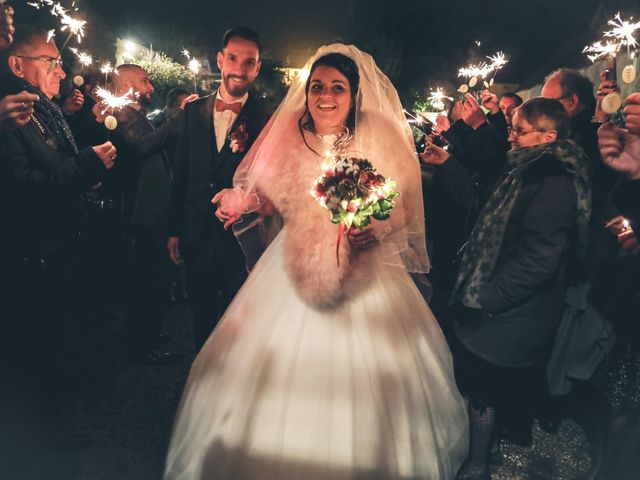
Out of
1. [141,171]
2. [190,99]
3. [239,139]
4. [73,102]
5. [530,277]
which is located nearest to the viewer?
[530,277]

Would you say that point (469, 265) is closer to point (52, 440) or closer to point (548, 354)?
point (548, 354)

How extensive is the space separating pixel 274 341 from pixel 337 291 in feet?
1.80

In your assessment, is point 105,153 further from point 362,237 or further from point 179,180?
point 362,237

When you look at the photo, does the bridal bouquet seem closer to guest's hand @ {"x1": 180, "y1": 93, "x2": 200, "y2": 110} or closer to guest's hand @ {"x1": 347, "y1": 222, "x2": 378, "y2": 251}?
guest's hand @ {"x1": 347, "y1": 222, "x2": 378, "y2": 251}

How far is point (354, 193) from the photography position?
2.85m

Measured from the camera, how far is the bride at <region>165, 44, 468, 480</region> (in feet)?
9.34

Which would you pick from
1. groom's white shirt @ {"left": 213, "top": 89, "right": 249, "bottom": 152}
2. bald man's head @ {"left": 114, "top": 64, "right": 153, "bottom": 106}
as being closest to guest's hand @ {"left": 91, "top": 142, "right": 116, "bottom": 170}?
groom's white shirt @ {"left": 213, "top": 89, "right": 249, "bottom": 152}

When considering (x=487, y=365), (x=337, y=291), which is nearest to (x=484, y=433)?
(x=487, y=365)

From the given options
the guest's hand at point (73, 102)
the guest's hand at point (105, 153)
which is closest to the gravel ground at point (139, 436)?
the guest's hand at point (105, 153)

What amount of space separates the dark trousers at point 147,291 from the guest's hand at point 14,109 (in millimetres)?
2337

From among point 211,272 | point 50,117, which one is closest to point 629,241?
point 211,272

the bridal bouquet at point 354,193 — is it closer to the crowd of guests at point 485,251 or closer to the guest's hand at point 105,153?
the crowd of guests at point 485,251

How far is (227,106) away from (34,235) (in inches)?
73.3

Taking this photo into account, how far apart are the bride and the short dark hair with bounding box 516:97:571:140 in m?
0.89
